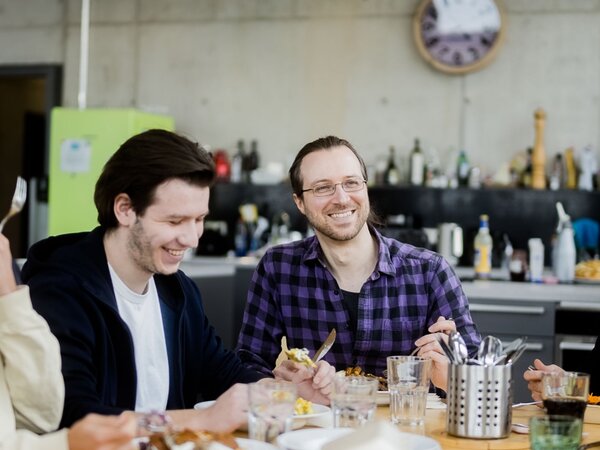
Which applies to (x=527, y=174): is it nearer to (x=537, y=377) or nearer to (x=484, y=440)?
(x=537, y=377)

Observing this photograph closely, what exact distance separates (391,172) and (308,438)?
16.8 feet

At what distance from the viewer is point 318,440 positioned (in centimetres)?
187

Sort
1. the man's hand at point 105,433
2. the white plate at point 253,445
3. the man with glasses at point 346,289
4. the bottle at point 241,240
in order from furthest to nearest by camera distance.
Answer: the bottle at point 241,240 < the man with glasses at point 346,289 < the white plate at point 253,445 < the man's hand at point 105,433

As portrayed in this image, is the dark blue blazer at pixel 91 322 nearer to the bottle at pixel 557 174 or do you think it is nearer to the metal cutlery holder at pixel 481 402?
the metal cutlery holder at pixel 481 402

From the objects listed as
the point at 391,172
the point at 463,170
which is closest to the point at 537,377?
the point at 463,170

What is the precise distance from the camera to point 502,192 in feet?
22.1

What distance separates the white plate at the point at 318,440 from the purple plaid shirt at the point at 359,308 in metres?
1.13

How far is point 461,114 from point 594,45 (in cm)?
98

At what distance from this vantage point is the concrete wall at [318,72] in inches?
265

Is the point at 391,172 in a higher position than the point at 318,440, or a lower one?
higher

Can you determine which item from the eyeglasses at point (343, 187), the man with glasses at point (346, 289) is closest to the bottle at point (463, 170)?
the man with glasses at point (346, 289)

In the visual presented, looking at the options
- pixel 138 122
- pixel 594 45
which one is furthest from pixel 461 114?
pixel 138 122

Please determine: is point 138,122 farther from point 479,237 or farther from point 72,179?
point 479,237

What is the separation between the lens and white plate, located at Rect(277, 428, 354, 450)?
5.97 feet
